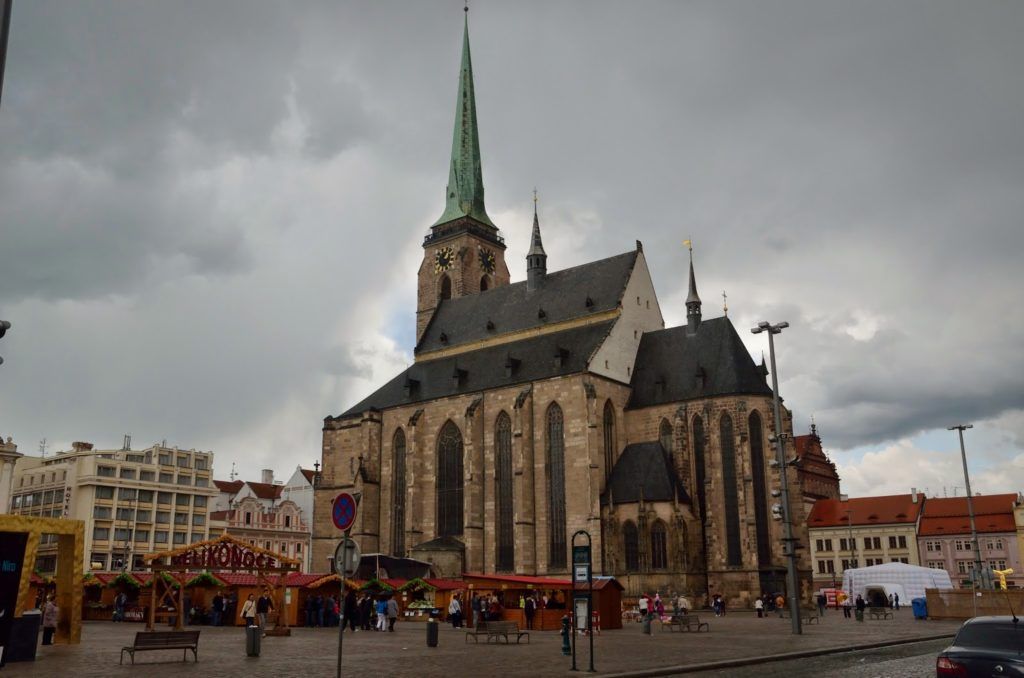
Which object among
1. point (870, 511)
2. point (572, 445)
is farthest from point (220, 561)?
point (870, 511)

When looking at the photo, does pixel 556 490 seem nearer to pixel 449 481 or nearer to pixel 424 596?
pixel 449 481

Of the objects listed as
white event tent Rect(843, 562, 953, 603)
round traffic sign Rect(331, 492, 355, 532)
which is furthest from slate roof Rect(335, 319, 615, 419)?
round traffic sign Rect(331, 492, 355, 532)

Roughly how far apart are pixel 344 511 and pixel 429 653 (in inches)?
446

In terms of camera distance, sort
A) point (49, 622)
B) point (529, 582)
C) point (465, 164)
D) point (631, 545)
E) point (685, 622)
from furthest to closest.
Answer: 1. point (465, 164)
2. point (631, 545)
3. point (529, 582)
4. point (685, 622)
5. point (49, 622)

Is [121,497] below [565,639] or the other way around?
the other way around

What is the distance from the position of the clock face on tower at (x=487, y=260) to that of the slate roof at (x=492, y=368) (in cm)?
1236

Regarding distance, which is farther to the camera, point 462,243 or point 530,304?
point 462,243

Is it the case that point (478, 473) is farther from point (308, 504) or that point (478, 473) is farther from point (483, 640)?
point (308, 504)

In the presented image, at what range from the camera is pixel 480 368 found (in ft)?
219

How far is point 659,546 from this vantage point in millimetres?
53281

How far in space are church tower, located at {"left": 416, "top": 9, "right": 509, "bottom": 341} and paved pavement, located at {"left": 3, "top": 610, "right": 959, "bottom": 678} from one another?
156 ft

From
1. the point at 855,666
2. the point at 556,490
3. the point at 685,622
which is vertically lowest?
the point at 855,666

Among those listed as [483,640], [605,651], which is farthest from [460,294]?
[605,651]

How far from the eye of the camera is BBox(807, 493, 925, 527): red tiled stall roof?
94.8m
